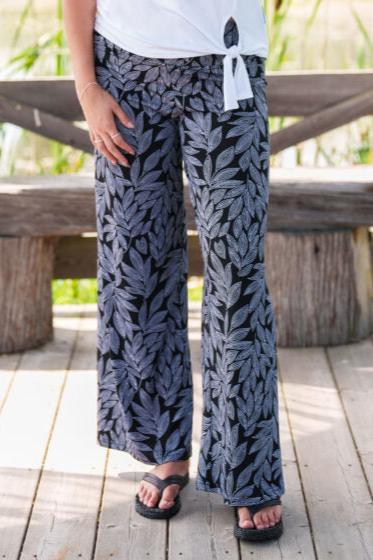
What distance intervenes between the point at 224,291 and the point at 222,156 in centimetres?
29

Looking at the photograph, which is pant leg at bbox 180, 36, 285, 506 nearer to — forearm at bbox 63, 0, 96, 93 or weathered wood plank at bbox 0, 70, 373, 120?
forearm at bbox 63, 0, 96, 93

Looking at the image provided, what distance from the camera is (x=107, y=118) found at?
8.37 feet

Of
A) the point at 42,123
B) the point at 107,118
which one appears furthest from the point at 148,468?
the point at 42,123

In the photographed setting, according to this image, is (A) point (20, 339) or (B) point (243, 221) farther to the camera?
(A) point (20, 339)

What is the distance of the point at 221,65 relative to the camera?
2.46 m

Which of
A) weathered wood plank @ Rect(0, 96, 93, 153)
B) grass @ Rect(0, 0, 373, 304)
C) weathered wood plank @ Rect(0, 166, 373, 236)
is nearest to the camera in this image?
weathered wood plank @ Rect(0, 166, 373, 236)

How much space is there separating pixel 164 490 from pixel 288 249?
1402mm

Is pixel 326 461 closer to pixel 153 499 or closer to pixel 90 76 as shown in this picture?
pixel 153 499

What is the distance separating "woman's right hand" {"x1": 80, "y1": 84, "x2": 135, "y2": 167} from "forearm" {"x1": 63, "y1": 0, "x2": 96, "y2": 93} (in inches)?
1.4

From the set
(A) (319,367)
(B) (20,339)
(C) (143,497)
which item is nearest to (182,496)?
(C) (143,497)

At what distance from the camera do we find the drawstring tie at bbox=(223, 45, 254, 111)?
8.00 ft

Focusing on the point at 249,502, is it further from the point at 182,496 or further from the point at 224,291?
the point at 224,291

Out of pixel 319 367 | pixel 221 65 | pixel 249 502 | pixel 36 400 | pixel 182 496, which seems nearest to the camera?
pixel 221 65

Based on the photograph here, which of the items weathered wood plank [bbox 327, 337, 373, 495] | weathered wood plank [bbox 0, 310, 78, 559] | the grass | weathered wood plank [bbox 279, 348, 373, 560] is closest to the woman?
weathered wood plank [bbox 279, 348, 373, 560]
